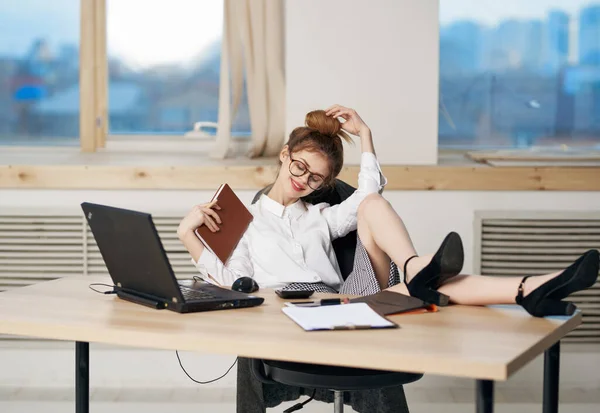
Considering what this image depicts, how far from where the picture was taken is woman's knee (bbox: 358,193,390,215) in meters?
2.36

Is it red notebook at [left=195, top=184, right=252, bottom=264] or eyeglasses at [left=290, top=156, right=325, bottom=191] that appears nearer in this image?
red notebook at [left=195, top=184, right=252, bottom=264]

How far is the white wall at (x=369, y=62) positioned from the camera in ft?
11.1

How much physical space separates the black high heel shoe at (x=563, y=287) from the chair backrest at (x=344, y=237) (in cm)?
94

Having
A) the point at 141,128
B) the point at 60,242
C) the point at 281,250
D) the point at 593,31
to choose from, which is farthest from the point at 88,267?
the point at 593,31

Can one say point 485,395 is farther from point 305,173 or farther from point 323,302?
point 305,173

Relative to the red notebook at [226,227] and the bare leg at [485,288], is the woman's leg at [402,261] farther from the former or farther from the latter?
the red notebook at [226,227]

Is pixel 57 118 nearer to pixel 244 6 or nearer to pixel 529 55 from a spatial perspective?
pixel 244 6

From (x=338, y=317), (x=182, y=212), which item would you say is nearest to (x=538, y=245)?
(x=182, y=212)

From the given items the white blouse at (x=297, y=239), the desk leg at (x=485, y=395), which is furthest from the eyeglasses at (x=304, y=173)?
the desk leg at (x=485, y=395)

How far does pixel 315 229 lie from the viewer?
2.64 meters

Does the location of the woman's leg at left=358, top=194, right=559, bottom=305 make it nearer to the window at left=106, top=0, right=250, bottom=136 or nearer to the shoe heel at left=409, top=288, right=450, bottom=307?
the shoe heel at left=409, top=288, right=450, bottom=307

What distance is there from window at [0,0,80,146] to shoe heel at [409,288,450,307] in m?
2.51

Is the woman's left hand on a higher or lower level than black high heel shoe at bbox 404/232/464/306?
higher

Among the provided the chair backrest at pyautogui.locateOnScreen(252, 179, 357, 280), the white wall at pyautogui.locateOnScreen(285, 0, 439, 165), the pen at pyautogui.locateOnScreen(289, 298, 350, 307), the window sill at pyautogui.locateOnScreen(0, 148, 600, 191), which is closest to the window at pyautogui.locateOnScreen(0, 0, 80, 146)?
the window sill at pyautogui.locateOnScreen(0, 148, 600, 191)
